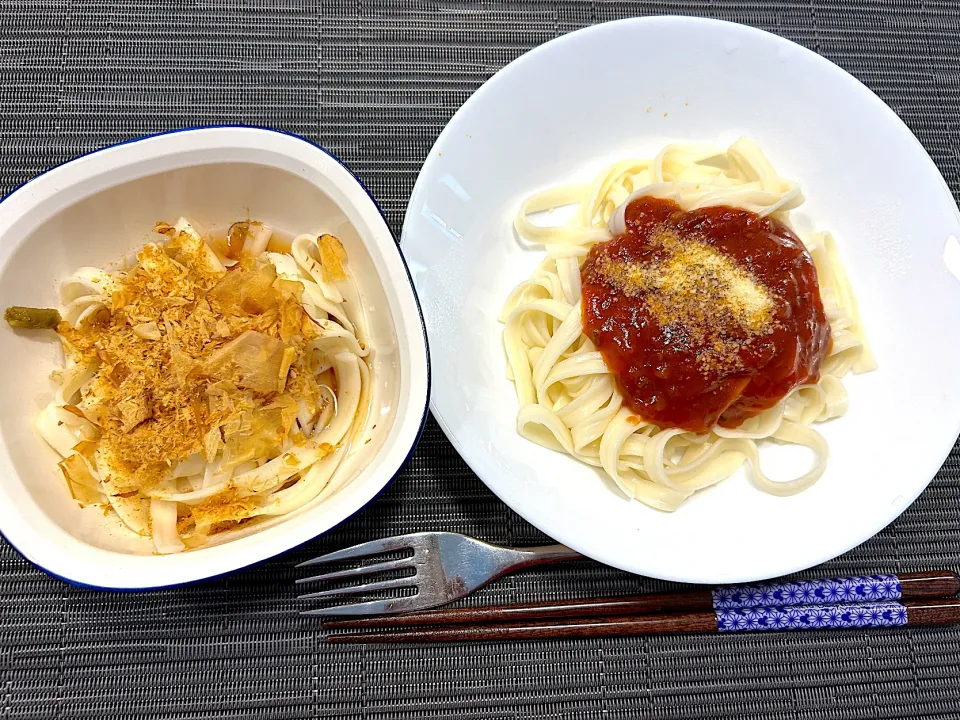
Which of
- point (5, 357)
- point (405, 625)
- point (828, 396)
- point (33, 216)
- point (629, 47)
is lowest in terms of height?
point (405, 625)

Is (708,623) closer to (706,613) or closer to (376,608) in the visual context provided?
(706,613)

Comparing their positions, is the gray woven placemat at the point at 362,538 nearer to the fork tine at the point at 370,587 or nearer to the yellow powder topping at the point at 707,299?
the fork tine at the point at 370,587

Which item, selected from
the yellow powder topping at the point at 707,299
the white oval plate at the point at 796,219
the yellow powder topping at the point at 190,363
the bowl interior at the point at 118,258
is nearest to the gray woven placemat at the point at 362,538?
the white oval plate at the point at 796,219

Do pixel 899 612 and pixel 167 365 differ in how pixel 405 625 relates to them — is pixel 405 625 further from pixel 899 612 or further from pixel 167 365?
pixel 899 612

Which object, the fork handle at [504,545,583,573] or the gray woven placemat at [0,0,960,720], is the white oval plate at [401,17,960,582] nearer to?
the fork handle at [504,545,583,573]

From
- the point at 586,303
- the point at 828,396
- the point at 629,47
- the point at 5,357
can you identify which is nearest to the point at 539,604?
the point at 586,303
